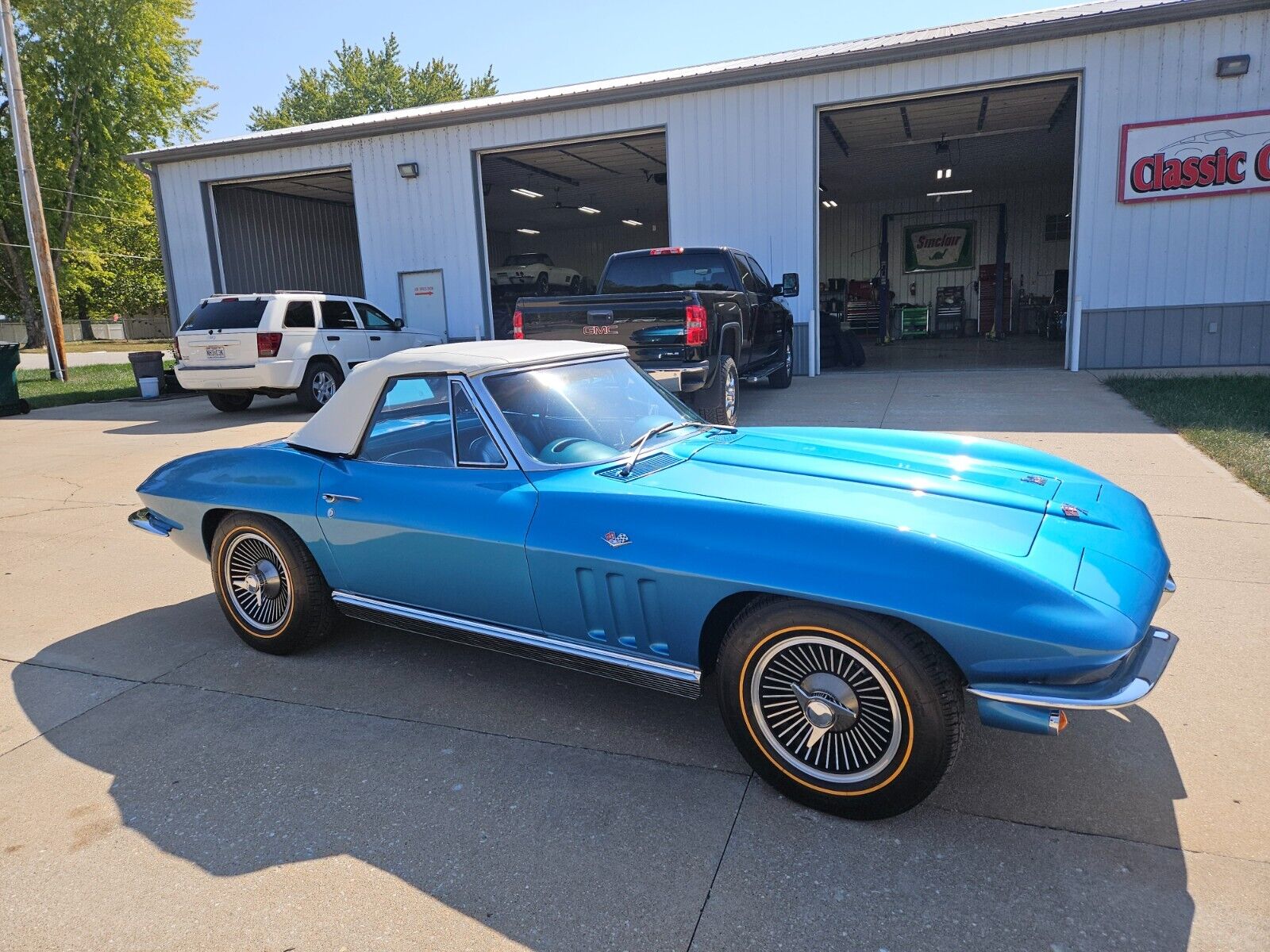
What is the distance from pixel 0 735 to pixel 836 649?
10.8 feet

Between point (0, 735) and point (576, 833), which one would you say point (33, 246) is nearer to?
point (0, 735)

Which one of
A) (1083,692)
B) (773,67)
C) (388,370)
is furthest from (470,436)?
(773,67)

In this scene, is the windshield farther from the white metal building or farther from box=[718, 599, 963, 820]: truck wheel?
the white metal building

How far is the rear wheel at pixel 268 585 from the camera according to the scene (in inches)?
151

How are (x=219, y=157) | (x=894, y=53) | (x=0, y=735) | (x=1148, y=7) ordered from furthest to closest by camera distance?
(x=219, y=157)
(x=894, y=53)
(x=1148, y=7)
(x=0, y=735)

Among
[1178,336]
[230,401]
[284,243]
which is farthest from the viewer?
[284,243]

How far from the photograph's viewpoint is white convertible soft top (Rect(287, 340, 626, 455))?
3.60 metres

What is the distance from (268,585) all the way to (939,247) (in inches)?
1093

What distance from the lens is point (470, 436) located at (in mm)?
3436

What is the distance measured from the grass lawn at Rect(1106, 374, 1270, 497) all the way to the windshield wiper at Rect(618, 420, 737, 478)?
15.0 feet

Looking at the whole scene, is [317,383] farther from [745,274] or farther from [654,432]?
[654,432]

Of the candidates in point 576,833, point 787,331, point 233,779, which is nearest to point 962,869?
point 576,833

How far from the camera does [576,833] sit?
2.61m

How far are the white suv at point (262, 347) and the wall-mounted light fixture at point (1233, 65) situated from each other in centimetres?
1354
